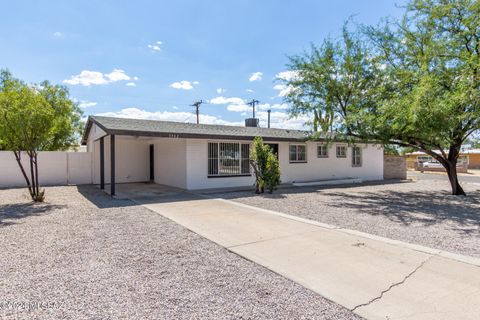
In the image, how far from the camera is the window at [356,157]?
1777 centimetres

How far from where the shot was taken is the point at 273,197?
34.6 ft

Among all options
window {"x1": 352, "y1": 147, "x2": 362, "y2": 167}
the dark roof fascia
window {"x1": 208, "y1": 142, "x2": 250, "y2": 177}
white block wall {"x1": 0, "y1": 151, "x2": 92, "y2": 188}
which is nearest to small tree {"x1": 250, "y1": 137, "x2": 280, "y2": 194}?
the dark roof fascia

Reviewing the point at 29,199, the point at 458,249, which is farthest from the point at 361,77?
the point at 29,199

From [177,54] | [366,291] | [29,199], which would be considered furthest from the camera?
[177,54]

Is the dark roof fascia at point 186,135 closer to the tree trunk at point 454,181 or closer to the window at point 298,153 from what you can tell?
the window at point 298,153

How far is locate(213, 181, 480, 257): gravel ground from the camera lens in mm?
5461

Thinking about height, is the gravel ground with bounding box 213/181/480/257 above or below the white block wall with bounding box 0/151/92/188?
below

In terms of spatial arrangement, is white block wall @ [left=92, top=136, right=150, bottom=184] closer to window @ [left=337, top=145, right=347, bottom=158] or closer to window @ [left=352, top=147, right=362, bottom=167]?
window @ [left=337, top=145, right=347, bottom=158]

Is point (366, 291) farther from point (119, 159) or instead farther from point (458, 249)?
point (119, 159)

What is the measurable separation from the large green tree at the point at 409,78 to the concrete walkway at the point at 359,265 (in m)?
5.07

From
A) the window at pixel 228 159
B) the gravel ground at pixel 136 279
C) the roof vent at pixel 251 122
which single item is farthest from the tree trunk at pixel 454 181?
the roof vent at pixel 251 122

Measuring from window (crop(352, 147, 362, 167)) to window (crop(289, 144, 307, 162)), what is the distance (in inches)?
153

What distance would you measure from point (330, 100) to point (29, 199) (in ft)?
38.8

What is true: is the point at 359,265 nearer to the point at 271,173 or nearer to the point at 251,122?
the point at 271,173
